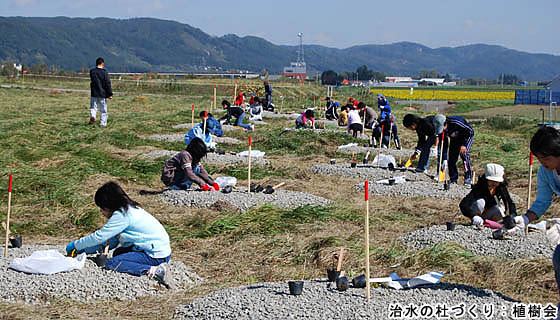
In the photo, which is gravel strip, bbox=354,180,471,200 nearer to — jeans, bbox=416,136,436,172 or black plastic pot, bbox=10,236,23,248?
jeans, bbox=416,136,436,172

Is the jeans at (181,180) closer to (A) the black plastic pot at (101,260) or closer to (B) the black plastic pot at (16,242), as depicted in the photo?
(B) the black plastic pot at (16,242)

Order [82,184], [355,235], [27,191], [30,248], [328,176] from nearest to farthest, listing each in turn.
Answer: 1. [30,248]
2. [355,235]
3. [27,191]
4. [82,184]
5. [328,176]

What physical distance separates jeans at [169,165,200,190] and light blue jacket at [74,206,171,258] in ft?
11.9

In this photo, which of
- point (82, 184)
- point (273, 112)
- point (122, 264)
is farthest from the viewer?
point (273, 112)

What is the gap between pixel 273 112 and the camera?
2630 cm

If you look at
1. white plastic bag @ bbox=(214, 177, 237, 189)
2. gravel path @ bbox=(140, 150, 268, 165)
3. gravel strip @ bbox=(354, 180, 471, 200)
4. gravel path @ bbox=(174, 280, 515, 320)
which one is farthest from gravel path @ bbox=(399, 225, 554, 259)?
gravel path @ bbox=(140, 150, 268, 165)

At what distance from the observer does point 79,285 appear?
5496 mm

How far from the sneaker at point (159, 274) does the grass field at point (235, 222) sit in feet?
0.58

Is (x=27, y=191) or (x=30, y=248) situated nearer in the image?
(x=30, y=248)

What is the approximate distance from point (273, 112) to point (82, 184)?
16.7m

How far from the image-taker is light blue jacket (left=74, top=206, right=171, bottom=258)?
18.5 feet

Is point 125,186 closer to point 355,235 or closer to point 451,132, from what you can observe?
point 355,235

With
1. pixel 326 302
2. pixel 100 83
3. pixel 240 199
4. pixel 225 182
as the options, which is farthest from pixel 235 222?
pixel 100 83

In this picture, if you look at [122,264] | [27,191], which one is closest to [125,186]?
[27,191]
